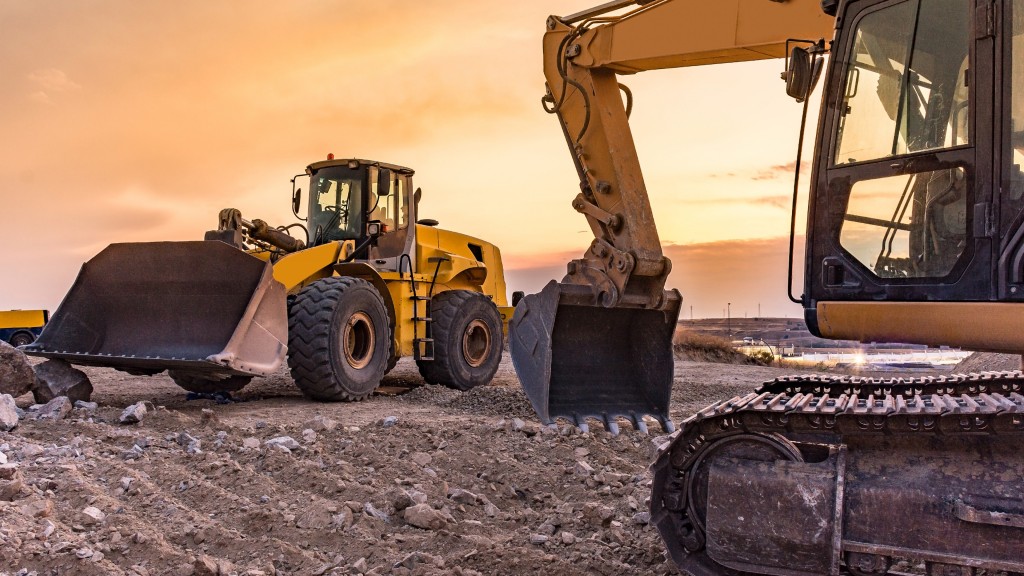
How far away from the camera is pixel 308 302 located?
8.62m

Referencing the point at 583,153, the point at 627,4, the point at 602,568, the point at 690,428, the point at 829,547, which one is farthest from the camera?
the point at 583,153

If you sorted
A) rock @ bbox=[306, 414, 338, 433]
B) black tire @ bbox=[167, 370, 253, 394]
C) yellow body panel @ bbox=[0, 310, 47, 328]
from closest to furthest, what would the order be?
rock @ bbox=[306, 414, 338, 433] < black tire @ bbox=[167, 370, 253, 394] < yellow body panel @ bbox=[0, 310, 47, 328]

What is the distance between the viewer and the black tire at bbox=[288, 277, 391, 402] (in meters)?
8.52

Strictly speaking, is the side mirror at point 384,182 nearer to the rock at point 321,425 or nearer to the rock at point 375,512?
the rock at point 321,425

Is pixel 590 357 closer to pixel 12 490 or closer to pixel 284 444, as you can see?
pixel 284 444

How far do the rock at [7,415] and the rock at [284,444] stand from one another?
1.94 meters

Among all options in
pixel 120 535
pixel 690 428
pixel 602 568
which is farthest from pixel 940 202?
pixel 120 535

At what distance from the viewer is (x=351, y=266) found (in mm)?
9781

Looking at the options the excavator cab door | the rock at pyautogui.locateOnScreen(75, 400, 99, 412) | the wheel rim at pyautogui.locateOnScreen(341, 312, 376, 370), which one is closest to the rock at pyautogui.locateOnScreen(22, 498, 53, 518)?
the rock at pyautogui.locateOnScreen(75, 400, 99, 412)

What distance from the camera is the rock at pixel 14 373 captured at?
25.6ft

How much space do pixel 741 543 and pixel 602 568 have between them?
673 mm

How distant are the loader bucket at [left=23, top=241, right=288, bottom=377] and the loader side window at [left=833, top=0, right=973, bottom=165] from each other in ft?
17.7

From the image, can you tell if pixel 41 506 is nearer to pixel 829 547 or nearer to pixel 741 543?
pixel 741 543

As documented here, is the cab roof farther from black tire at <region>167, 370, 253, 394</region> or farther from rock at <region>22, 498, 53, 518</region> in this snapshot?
rock at <region>22, 498, 53, 518</region>
